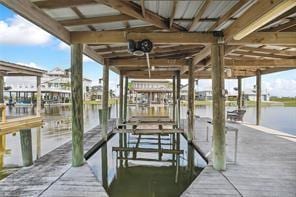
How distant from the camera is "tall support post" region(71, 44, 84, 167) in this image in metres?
5.40

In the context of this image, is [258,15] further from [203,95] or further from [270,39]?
[203,95]

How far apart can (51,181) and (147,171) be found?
224cm

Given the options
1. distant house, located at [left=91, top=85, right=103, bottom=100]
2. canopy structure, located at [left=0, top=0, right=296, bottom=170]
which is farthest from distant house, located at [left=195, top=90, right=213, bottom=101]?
canopy structure, located at [left=0, top=0, right=296, bottom=170]

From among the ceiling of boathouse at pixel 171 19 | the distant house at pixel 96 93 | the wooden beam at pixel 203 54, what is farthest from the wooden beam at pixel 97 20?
the distant house at pixel 96 93

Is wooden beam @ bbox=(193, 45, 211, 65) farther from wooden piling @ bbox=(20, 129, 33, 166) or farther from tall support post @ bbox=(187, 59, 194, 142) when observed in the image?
wooden piling @ bbox=(20, 129, 33, 166)

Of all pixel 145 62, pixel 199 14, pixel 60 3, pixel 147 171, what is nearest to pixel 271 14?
pixel 199 14

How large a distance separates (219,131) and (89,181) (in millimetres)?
2385

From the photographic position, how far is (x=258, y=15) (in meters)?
3.48

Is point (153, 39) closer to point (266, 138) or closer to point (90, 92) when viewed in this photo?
point (266, 138)

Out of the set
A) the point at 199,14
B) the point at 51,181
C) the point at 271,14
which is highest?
the point at 199,14

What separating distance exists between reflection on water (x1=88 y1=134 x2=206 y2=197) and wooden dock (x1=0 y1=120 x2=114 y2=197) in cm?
60

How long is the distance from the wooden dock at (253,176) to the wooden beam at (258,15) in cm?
222

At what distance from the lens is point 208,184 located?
4.21 metres

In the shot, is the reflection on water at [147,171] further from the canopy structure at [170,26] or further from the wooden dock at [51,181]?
the canopy structure at [170,26]
